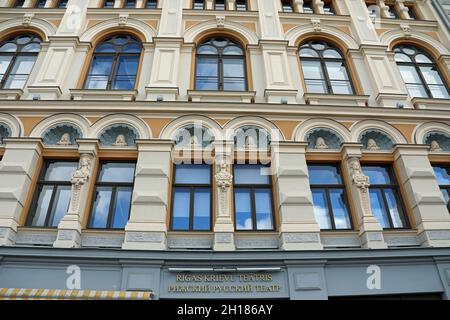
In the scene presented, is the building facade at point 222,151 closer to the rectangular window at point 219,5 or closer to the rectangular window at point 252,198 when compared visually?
the rectangular window at point 252,198

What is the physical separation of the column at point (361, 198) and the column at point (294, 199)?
1267 millimetres

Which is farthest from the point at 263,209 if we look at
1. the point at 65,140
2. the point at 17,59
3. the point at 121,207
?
the point at 17,59

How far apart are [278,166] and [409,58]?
8298mm

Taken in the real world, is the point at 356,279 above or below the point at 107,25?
below

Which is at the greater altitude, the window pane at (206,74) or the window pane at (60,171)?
the window pane at (206,74)

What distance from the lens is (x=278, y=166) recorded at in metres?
10.5

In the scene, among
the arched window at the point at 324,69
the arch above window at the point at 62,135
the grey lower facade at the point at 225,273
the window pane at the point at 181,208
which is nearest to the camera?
the grey lower facade at the point at 225,273

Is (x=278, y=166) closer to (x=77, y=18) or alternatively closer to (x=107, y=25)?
(x=107, y=25)

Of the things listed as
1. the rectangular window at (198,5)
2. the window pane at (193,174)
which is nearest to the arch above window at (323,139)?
the window pane at (193,174)

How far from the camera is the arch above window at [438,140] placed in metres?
11.5

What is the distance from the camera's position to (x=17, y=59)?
13406mm

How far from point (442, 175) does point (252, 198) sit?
6167 mm
